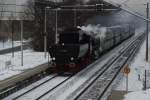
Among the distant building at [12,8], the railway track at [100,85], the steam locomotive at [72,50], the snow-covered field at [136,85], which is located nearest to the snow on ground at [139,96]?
the snow-covered field at [136,85]

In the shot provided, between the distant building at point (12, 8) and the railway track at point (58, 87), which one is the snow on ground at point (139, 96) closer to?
the railway track at point (58, 87)

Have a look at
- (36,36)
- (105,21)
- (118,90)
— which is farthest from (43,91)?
(105,21)

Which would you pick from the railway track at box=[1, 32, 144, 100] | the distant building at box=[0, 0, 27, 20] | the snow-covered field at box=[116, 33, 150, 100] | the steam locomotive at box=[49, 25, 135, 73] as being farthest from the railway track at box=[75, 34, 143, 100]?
the distant building at box=[0, 0, 27, 20]

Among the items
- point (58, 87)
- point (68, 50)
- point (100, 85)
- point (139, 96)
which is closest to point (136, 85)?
point (100, 85)

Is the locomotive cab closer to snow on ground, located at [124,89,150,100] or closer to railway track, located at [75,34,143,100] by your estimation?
railway track, located at [75,34,143,100]

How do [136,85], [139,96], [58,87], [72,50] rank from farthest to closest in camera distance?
1. [72,50]
2. [136,85]
3. [58,87]
4. [139,96]

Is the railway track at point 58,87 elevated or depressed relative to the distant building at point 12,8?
depressed

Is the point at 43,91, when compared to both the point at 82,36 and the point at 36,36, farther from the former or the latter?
the point at 36,36

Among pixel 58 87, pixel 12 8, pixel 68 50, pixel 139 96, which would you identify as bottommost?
pixel 58 87

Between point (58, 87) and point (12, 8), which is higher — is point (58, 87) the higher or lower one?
the lower one

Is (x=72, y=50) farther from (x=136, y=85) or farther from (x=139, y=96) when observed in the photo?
(x=139, y=96)

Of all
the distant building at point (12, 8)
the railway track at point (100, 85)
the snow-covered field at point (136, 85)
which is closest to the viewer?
the snow-covered field at point (136, 85)

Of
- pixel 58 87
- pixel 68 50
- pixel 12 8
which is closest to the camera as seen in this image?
pixel 58 87

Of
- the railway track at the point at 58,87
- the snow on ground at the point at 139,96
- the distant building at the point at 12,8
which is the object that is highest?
the distant building at the point at 12,8
